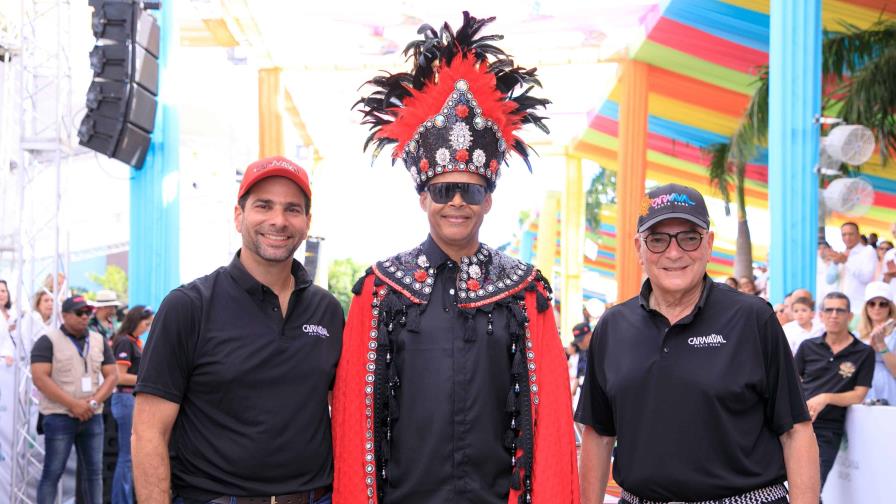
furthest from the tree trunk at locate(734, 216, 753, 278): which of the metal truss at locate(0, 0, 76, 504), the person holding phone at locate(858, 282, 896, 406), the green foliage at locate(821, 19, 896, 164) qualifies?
the metal truss at locate(0, 0, 76, 504)

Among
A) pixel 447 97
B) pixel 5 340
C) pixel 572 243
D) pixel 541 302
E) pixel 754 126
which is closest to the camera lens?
pixel 541 302

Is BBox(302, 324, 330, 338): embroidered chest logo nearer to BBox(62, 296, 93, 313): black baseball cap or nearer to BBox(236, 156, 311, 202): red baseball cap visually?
BBox(236, 156, 311, 202): red baseball cap

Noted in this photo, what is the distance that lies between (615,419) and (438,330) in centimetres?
61

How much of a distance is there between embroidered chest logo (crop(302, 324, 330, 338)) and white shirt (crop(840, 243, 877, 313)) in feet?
22.7

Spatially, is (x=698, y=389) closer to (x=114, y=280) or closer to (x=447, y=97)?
(x=447, y=97)

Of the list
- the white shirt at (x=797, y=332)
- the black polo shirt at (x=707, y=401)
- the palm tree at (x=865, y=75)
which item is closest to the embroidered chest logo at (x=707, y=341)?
the black polo shirt at (x=707, y=401)

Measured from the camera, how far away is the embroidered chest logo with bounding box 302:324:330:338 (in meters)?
3.04

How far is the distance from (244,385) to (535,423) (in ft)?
2.92

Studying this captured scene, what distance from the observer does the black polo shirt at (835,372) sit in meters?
6.20

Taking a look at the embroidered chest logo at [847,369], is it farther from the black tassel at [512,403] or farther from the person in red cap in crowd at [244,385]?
the person in red cap in crowd at [244,385]

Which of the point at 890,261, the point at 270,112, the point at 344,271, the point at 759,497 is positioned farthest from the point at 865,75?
the point at 344,271

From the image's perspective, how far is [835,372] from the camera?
634 centimetres

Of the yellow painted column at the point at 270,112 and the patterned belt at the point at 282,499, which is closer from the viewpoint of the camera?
the patterned belt at the point at 282,499

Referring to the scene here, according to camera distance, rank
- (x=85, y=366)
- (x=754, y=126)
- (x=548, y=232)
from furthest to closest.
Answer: (x=548, y=232) → (x=754, y=126) → (x=85, y=366)
